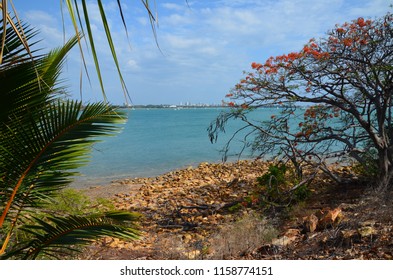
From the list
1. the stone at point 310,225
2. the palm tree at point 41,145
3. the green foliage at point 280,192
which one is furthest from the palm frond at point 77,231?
the green foliage at point 280,192

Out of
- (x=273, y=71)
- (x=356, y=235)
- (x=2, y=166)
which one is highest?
(x=273, y=71)

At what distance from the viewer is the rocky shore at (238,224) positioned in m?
3.10

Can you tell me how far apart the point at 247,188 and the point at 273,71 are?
8.28 feet

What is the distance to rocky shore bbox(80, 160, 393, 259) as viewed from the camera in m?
3.10

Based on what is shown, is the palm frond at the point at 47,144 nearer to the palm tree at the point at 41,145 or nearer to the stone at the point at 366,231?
the palm tree at the point at 41,145

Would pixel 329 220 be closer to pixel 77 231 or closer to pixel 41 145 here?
pixel 77 231

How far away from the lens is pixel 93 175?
10695 mm

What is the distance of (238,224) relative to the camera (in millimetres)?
4625

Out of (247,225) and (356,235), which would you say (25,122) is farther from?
(247,225)

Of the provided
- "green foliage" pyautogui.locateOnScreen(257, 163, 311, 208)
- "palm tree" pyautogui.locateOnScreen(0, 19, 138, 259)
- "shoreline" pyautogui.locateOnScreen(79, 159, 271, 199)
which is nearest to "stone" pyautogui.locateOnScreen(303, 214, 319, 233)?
"green foliage" pyautogui.locateOnScreen(257, 163, 311, 208)

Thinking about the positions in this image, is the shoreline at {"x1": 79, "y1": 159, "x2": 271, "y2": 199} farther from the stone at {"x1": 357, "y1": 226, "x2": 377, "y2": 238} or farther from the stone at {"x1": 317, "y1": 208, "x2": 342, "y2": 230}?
the stone at {"x1": 357, "y1": 226, "x2": 377, "y2": 238}

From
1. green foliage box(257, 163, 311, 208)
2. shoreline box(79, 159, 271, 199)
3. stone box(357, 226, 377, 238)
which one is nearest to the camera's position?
stone box(357, 226, 377, 238)

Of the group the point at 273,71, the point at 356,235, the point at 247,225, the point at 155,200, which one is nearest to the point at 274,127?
the point at 273,71

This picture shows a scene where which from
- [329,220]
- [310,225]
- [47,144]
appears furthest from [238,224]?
[47,144]
